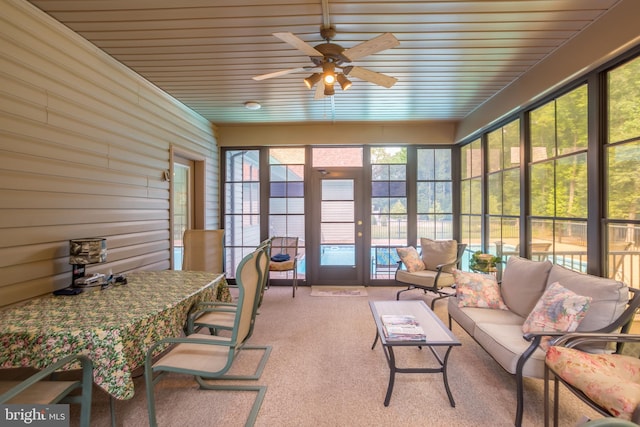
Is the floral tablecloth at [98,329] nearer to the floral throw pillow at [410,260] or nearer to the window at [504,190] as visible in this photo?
the floral throw pillow at [410,260]

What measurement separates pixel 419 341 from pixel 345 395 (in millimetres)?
673

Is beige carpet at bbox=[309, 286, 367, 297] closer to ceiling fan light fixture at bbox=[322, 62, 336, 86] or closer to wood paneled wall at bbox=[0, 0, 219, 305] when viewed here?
wood paneled wall at bbox=[0, 0, 219, 305]

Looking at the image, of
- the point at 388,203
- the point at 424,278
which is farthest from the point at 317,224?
the point at 424,278

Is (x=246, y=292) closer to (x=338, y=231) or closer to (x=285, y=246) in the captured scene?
(x=285, y=246)

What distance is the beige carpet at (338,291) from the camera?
4.41 meters

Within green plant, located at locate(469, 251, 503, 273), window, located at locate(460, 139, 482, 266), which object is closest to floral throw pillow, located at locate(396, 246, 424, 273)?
green plant, located at locate(469, 251, 503, 273)

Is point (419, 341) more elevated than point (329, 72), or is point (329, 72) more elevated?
point (329, 72)

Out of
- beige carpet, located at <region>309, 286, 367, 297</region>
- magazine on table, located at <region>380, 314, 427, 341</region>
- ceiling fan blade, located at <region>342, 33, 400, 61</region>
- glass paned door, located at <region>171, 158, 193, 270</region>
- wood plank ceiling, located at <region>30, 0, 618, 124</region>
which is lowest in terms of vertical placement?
beige carpet, located at <region>309, 286, 367, 297</region>

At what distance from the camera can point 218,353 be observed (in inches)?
73.6

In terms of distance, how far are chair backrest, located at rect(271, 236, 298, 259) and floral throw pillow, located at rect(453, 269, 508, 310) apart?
2736 millimetres

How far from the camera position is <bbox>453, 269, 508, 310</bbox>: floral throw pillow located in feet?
8.61

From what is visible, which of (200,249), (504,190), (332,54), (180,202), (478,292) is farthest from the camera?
(180,202)

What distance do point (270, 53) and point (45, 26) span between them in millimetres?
1615

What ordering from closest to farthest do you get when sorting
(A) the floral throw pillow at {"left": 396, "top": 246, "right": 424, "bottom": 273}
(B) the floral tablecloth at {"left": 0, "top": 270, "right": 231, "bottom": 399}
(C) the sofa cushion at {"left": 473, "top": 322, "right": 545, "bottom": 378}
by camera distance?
(B) the floral tablecloth at {"left": 0, "top": 270, "right": 231, "bottom": 399} < (C) the sofa cushion at {"left": 473, "top": 322, "right": 545, "bottom": 378} < (A) the floral throw pillow at {"left": 396, "top": 246, "right": 424, "bottom": 273}
